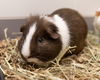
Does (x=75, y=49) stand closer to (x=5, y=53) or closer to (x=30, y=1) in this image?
(x=5, y=53)

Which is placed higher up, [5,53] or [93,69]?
[5,53]

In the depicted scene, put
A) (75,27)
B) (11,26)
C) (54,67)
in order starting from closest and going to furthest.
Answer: (54,67) < (75,27) < (11,26)

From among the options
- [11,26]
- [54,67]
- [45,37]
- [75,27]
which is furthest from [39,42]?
[11,26]

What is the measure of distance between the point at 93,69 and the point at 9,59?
0.66 meters

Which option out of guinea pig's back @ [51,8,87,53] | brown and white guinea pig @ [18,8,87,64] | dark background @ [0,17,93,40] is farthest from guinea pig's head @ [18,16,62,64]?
dark background @ [0,17,93,40]

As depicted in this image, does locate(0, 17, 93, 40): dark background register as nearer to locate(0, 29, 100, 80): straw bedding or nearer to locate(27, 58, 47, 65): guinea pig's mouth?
locate(0, 29, 100, 80): straw bedding

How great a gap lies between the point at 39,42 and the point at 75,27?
1.50ft

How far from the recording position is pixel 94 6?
311 cm

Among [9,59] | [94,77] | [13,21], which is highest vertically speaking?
[13,21]

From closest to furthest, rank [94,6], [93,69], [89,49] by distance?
[93,69]
[89,49]
[94,6]

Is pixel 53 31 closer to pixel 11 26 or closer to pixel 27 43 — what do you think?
pixel 27 43

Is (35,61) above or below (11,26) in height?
below

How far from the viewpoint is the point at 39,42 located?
193 centimetres

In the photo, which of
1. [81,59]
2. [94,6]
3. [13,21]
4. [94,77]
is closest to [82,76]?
[94,77]
